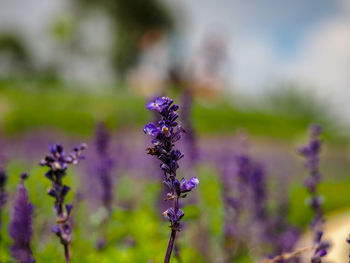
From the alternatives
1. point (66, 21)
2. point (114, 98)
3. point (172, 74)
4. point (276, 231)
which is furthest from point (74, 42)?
point (276, 231)

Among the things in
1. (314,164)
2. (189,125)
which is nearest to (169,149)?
(314,164)

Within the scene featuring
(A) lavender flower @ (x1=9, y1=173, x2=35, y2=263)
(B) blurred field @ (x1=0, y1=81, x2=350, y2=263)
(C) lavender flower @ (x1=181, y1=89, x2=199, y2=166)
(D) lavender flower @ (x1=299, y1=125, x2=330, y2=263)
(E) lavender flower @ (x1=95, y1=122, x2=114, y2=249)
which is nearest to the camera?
(A) lavender flower @ (x1=9, y1=173, x2=35, y2=263)

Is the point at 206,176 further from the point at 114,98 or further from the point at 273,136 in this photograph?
the point at 114,98

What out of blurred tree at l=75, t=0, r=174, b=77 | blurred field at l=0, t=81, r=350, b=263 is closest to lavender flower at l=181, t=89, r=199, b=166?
blurred field at l=0, t=81, r=350, b=263

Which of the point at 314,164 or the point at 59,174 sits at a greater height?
the point at 314,164

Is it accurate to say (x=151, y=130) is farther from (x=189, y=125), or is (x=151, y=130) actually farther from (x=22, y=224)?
(x=189, y=125)

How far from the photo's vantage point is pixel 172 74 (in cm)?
2858

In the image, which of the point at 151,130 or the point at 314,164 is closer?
the point at 151,130

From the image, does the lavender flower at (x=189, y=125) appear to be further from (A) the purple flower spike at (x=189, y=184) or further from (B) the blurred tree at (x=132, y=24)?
(B) the blurred tree at (x=132, y=24)

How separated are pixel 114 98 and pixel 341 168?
30.8ft

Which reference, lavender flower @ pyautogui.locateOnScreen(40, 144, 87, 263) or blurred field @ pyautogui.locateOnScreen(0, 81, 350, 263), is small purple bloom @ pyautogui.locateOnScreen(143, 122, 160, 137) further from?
blurred field @ pyautogui.locateOnScreen(0, 81, 350, 263)

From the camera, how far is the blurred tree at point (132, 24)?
31406 mm

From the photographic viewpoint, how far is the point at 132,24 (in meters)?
33.2

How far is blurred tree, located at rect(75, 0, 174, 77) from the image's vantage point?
103 ft
